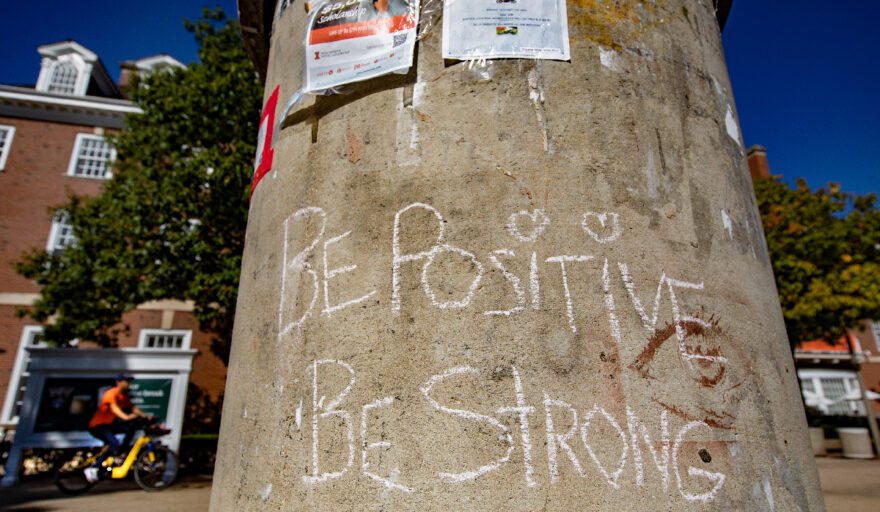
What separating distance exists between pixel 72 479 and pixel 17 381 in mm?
12707

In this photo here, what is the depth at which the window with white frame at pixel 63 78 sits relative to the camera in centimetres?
2303

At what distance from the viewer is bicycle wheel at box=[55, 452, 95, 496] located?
27.9 ft

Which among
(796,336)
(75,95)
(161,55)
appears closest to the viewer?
(796,336)

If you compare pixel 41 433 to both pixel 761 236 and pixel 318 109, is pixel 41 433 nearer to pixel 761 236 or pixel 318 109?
pixel 318 109

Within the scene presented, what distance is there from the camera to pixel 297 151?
3.22m

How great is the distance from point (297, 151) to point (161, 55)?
84.3ft

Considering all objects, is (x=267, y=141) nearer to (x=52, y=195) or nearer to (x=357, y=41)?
(x=357, y=41)

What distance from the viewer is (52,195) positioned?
67.7 feet

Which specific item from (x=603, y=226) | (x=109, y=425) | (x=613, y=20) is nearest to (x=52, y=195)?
(x=109, y=425)

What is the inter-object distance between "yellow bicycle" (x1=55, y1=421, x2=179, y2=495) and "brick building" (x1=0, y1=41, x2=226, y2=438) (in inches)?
390

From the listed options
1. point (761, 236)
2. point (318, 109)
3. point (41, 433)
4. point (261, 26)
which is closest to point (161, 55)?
point (41, 433)

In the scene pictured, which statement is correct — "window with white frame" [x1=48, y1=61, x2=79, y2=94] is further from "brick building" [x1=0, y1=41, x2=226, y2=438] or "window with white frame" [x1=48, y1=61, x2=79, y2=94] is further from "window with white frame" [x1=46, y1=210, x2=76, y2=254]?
"window with white frame" [x1=46, y1=210, x2=76, y2=254]

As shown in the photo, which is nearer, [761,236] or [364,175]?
[364,175]

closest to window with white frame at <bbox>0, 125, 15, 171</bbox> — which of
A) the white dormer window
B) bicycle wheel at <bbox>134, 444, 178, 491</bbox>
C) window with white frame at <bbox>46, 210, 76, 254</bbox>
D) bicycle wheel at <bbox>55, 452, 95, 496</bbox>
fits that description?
the white dormer window
